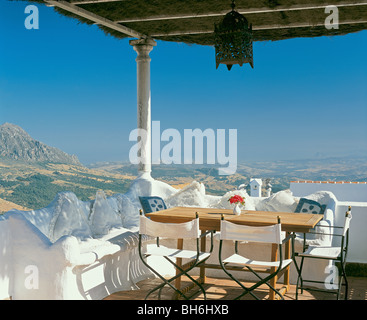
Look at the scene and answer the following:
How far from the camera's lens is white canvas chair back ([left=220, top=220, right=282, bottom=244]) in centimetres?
421

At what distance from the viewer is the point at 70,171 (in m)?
18.5

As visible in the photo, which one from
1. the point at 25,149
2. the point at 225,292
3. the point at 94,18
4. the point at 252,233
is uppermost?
the point at 94,18

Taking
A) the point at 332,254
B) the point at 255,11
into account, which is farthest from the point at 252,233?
the point at 255,11

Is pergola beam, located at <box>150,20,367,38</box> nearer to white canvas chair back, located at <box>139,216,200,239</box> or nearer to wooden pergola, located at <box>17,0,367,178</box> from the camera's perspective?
wooden pergola, located at <box>17,0,367,178</box>

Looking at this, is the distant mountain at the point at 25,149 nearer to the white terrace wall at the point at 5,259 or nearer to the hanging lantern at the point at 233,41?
the white terrace wall at the point at 5,259

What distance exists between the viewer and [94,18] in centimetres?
693

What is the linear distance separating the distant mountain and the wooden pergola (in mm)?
11953

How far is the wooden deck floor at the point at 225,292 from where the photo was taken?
512cm
